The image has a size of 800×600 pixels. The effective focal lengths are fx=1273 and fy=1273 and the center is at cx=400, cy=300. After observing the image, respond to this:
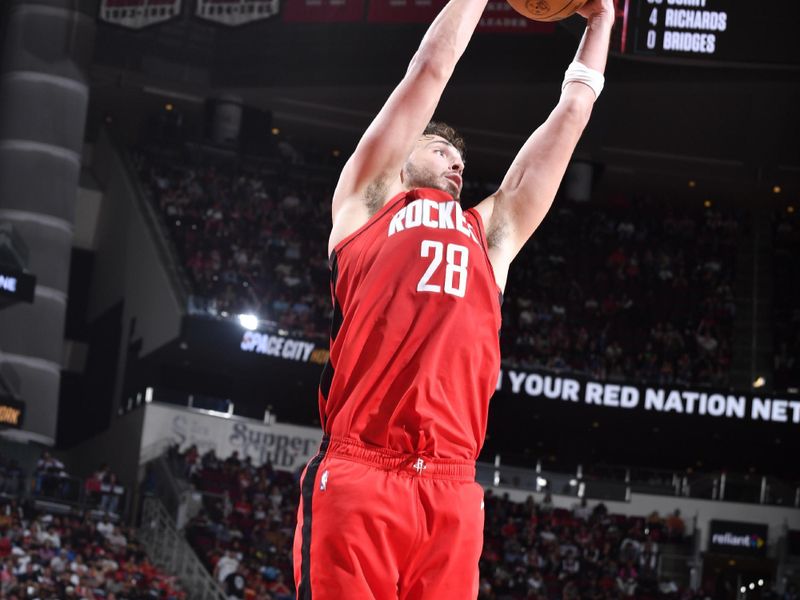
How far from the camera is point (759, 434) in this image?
77.0ft

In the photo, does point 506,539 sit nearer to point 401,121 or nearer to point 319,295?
point 319,295

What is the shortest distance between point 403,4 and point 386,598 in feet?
68.9

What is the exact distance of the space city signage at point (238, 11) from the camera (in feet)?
77.9

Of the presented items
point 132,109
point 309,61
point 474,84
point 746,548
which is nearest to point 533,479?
point 746,548

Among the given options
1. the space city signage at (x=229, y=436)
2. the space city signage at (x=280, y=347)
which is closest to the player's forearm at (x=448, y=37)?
the space city signage at (x=280, y=347)

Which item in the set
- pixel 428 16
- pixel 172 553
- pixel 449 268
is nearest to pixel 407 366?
pixel 449 268

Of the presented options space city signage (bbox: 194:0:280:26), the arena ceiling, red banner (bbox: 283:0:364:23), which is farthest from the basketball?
space city signage (bbox: 194:0:280:26)

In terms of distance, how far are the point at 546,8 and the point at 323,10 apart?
68.2ft

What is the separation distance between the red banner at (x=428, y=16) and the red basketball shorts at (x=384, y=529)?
808 inches

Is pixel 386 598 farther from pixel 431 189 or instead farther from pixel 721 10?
pixel 721 10

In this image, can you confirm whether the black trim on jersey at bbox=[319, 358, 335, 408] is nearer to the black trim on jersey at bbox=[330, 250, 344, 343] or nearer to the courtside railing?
the black trim on jersey at bbox=[330, 250, 344, 343]

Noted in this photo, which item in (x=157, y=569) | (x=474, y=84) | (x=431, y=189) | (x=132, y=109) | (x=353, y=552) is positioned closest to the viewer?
(x=353, y=552)

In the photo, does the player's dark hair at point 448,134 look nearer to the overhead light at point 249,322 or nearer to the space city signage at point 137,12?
the overhead light at point 249,322

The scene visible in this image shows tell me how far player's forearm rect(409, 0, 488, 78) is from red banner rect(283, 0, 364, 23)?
20.5m
